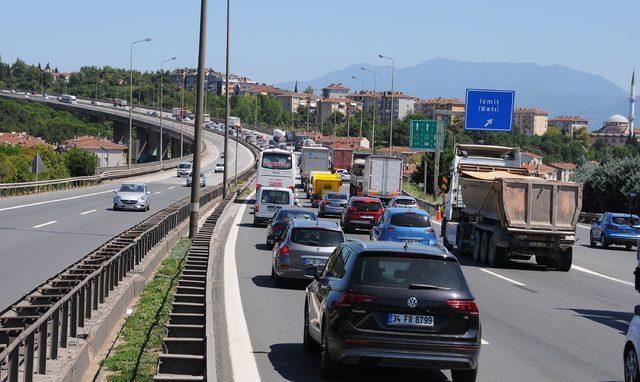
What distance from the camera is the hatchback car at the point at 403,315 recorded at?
10430mm

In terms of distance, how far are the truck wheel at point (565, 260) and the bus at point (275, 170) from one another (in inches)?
1366

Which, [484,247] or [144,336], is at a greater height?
[144,336]

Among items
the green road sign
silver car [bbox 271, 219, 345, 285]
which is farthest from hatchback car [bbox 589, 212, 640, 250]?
the green road sign

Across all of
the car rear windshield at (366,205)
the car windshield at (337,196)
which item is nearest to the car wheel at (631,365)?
the car rear windshield at (366,205)

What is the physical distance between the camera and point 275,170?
63844 millimetres

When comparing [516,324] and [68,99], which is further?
[68,99]

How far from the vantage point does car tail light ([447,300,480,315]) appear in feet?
34.5

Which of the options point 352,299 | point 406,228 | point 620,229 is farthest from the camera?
point 620,229

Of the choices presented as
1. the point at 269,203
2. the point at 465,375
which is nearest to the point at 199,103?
the point at 269,203

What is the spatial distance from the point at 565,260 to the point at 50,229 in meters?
17.4

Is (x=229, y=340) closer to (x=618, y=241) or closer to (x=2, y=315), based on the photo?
(x=2, y=315)

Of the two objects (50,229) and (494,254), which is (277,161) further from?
(494,254)

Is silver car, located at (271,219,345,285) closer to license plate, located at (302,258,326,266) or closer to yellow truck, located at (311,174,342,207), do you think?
license plate, located at (302,258,326,266)

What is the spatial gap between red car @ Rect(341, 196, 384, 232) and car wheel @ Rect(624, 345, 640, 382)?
32.8 metres
